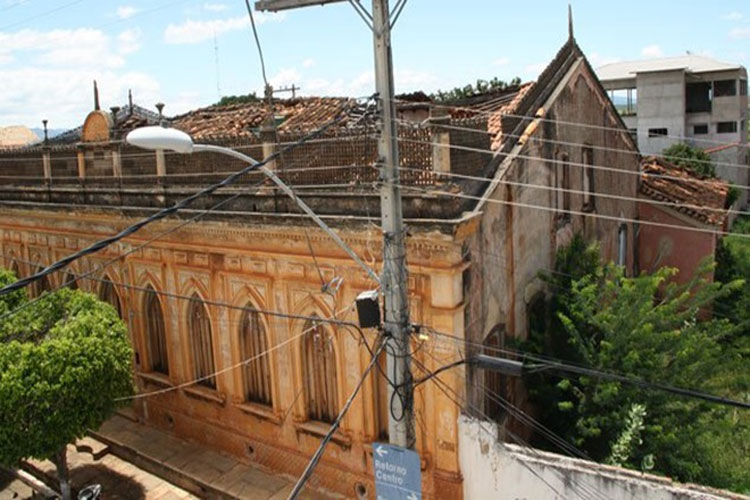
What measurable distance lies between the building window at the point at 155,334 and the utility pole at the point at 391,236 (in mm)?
8385

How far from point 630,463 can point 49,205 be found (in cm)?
1331

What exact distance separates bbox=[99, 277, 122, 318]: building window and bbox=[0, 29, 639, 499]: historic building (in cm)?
8

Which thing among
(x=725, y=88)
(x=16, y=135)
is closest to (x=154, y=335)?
(x=16, y=135)

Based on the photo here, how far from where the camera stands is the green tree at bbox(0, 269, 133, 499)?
10.1 m

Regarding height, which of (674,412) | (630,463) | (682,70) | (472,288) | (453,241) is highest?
(682,70)

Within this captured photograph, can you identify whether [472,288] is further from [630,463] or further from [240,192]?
[240,192]

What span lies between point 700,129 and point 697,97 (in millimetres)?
2012

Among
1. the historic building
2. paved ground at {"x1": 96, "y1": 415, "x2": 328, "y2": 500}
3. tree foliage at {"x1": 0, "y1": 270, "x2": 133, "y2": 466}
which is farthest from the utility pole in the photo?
tree foliage at {"x1": 0, "y1": 270, "x2": 133, "y2": 466}

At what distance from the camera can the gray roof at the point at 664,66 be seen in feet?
131

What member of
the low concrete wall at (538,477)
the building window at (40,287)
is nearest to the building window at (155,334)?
the building window at (40,287)

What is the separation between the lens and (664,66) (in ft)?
134

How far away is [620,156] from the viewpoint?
19078 millimetres

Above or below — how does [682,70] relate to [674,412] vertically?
above

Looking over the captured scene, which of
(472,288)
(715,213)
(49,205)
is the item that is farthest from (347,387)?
(715,213)
